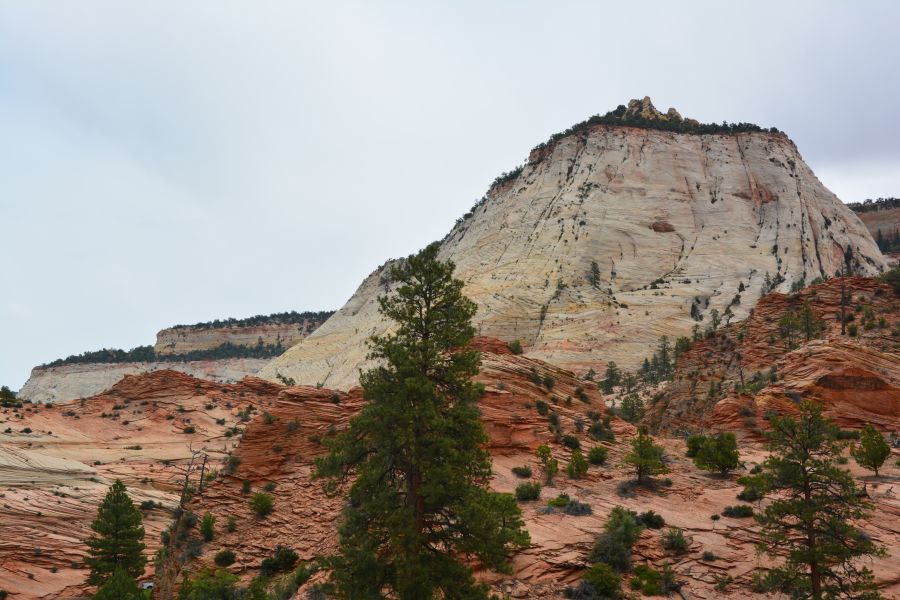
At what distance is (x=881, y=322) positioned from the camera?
4334 cm

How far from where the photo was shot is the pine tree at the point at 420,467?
16.1m

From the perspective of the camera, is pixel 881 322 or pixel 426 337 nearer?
pixel 426 337

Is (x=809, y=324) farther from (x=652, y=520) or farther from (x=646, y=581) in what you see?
(x=646, y=581)

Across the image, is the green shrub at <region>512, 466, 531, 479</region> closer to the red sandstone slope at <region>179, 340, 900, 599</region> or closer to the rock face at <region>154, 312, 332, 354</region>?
the red sandstone slope at <region>179, 340, 900, 599</region>

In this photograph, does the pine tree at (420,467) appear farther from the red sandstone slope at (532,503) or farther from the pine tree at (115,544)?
the pine tree at (115,544)

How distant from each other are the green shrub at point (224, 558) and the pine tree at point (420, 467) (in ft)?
40.2

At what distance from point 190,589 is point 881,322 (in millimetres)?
45939

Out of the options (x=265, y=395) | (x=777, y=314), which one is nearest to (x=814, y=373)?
(x=777, y=314)

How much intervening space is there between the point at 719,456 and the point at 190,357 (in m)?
150

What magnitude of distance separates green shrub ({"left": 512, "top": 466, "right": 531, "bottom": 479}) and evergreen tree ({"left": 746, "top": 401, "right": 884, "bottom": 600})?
481 inches

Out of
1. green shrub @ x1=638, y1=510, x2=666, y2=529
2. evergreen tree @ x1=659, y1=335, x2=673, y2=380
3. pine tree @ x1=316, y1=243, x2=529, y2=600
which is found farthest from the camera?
evergreen tree @ x1=659, y1=335, x2=673, y2=380

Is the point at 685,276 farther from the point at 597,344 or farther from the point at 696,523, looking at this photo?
the point at 696,523

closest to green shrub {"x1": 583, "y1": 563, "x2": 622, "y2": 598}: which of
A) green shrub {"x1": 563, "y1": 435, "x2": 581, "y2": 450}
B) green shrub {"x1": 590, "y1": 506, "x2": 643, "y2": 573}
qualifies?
green shrub {"x1": 590, "y1": 506, "x2": 643, "y2": 573}

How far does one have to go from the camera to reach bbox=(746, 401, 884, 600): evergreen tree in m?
15.9
